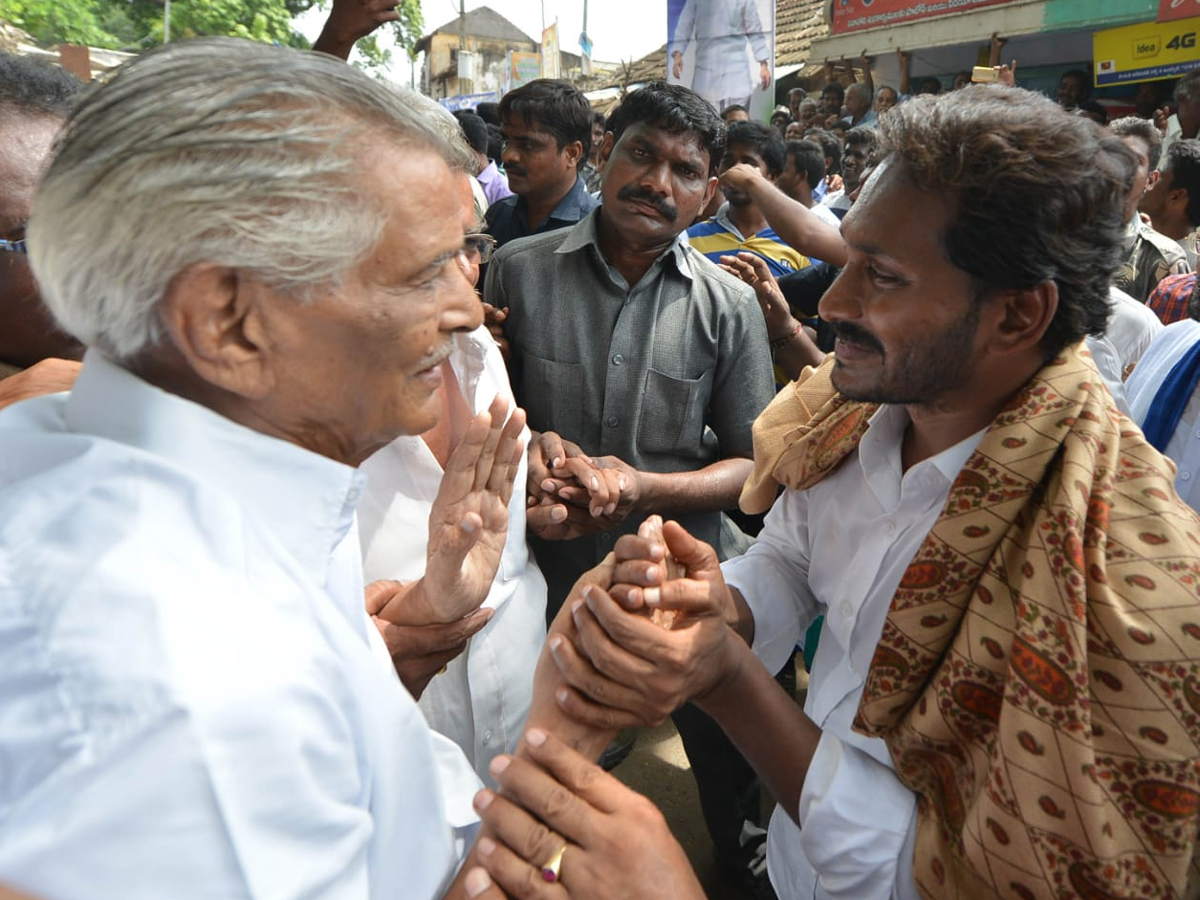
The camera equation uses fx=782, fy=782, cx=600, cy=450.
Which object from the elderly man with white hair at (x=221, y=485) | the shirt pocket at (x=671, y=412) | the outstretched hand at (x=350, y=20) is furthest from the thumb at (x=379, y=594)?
the outstretched hand at (x=350, y=20)

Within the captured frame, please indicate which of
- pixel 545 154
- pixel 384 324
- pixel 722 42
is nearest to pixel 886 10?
pixel 722 42

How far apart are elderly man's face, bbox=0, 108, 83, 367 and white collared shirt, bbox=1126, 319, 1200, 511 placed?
3088mm

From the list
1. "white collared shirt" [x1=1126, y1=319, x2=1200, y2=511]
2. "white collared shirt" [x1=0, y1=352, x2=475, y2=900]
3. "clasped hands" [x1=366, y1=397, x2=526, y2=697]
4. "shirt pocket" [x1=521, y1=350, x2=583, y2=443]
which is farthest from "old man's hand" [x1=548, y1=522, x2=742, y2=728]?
"white collared shirt" [x1=1126, y1=319, x2=1200, y2=511]

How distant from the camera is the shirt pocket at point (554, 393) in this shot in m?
2.77

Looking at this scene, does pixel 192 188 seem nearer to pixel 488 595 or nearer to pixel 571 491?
pixel 488 595

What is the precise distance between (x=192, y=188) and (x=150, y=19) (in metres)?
33.1

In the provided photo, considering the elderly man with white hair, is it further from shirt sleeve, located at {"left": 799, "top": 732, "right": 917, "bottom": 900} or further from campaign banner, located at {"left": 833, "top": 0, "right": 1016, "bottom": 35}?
campaign banner, located at {"left": 833, "top": 0, "right": 1016, "bottom": 35}

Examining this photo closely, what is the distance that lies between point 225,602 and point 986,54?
1288 cm

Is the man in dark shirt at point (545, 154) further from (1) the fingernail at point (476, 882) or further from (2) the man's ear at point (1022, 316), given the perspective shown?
(1) the fingernail at point (476, 882)

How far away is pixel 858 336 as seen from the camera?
173cm

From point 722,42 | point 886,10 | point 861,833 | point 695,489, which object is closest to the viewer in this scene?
point 861,833

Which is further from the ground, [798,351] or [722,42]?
[722,42]

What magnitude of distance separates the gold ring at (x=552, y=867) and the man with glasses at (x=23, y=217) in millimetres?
1282

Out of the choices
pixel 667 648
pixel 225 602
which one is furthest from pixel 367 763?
pixel 667 648
